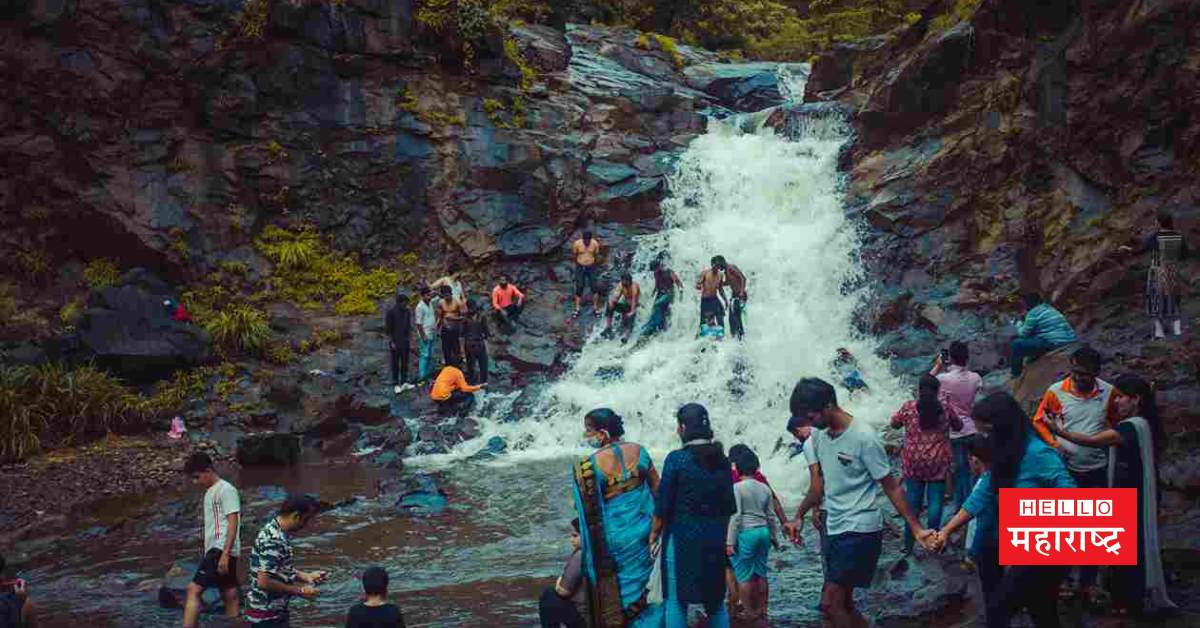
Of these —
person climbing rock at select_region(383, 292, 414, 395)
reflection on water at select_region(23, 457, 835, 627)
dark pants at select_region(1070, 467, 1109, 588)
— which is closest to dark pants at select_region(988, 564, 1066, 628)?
dark pants at select_region(1070, 467, 1109, 588)

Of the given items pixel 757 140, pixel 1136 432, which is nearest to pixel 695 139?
pixel 757 140

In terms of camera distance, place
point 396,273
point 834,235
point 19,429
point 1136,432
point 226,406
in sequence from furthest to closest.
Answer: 1. point 396,273
2. point 834,235
3. point 226,406
4. point 19,429
5. point 1136,432

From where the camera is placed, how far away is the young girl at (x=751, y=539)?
6.81 m

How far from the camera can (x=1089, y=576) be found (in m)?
6.61

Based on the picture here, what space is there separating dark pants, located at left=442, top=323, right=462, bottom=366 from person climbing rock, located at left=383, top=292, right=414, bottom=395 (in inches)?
28.9

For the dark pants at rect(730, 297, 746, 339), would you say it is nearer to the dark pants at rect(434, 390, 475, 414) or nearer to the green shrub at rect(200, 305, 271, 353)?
the dark pants at rect(434, 390, 475, 414)

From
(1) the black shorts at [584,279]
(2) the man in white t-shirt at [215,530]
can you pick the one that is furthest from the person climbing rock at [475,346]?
(2) the man in white t-shirt at [215,530]

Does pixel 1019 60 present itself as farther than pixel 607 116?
No

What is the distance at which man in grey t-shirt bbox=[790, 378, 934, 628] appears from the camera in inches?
225

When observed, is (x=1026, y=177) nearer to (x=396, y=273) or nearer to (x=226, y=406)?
(x=396, y=273)

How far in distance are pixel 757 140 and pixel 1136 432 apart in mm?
18883

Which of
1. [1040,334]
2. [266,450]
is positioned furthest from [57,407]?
[1040,334]

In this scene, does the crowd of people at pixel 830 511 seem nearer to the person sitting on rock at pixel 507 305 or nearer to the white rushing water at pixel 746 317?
the white rushing water at pixel 746 317

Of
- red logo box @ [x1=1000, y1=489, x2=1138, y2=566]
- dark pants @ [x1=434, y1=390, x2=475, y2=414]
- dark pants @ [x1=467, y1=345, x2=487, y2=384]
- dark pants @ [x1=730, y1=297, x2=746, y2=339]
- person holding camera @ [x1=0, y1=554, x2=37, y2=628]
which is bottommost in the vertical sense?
person holding camera @ [x1=0, y1=554, x2=37, y2=628]
